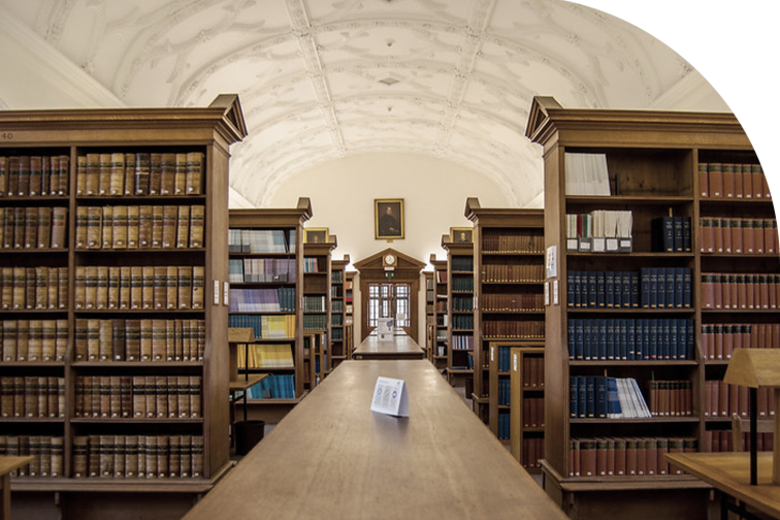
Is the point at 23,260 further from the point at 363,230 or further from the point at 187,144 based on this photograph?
the point at 363,230

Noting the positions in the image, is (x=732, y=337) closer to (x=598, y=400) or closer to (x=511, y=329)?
(x=598, y=400)

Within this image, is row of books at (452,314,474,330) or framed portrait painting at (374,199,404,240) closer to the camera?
→ row of books at (452,314,474,330)

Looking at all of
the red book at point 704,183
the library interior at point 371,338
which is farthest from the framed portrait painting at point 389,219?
the red book at point 704,183

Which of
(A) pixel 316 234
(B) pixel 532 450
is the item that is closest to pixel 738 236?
(B) pixel 532 450

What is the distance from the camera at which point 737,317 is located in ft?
13.2

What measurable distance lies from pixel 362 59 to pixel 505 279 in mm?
5282

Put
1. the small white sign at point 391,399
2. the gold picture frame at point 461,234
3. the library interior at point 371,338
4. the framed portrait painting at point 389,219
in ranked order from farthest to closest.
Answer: the framed portrait painting at point 389,219, the gold picture frame at point 461,234, the small white sign at point 391,399, the library interior at point 371,338

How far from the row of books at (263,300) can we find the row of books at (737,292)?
175 inches

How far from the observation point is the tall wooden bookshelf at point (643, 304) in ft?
12.1

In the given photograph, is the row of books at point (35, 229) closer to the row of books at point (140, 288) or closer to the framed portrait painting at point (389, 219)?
Answer: the row of books at point (140, 288)

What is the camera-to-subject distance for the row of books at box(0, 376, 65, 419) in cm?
377

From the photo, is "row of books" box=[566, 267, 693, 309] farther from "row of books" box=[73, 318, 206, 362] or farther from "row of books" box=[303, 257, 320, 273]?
"row of books" box=[303, 257, 320, 273]

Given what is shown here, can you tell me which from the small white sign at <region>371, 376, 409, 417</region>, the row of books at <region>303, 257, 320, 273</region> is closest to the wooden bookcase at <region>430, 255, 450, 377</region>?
the row of books at <region>303, 257, 320, 273</region>

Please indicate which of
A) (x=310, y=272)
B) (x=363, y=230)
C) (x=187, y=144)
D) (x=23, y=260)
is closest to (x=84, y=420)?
(x=23, y=260)
